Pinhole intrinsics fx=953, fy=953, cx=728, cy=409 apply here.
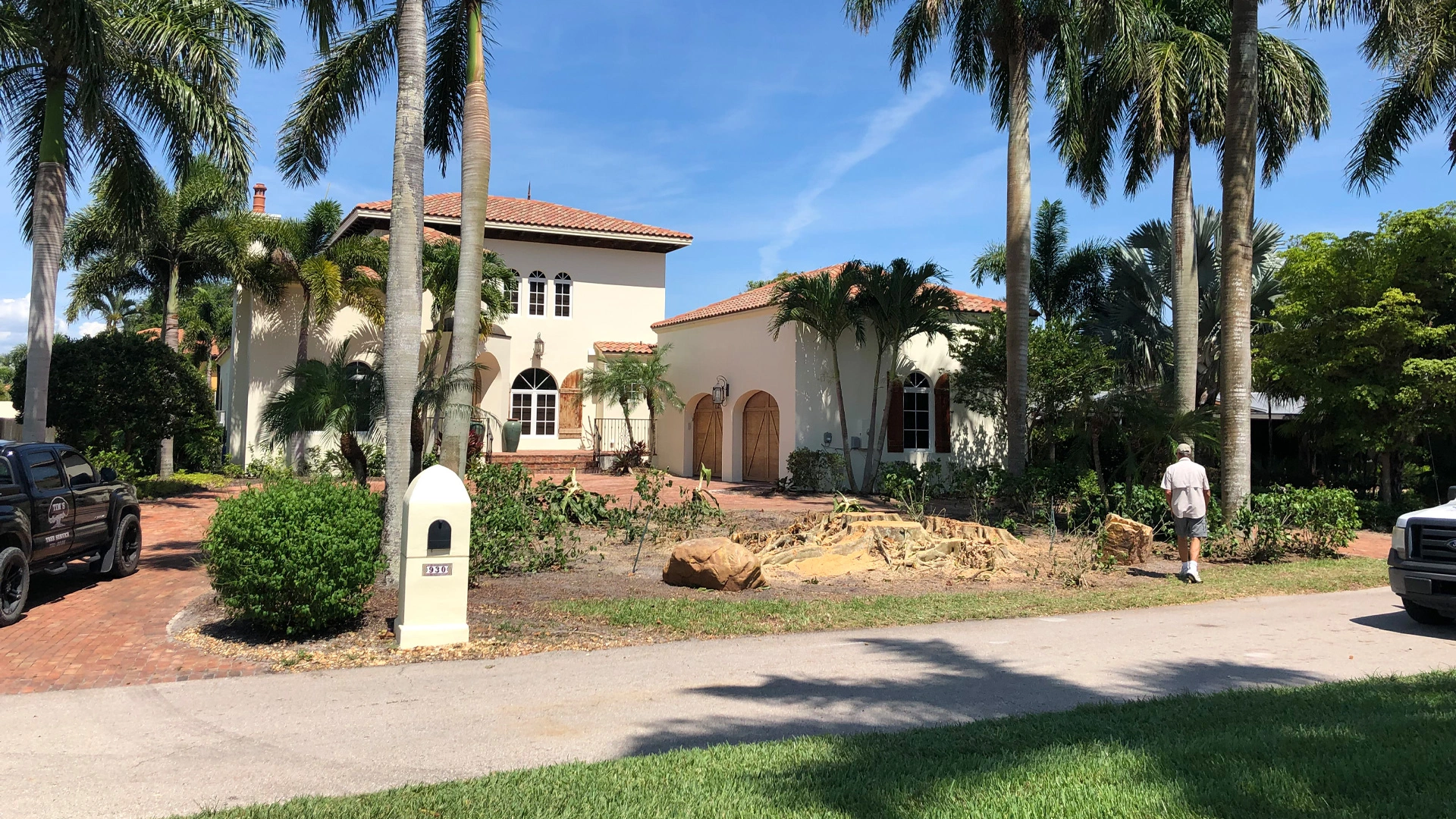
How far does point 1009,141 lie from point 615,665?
14.3 metres

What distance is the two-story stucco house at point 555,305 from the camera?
26.7 metres

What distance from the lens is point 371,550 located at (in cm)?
794

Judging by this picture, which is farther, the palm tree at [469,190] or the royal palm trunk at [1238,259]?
the royal palm trunk at [1238,259]

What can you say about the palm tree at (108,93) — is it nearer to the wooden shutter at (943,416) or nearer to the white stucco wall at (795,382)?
the white stucco wall at (795,382)

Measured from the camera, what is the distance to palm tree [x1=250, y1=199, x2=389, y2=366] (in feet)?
70.8

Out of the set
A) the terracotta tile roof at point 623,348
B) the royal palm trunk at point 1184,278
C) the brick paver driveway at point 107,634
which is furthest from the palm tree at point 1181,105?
the brick paver driveway at point 107,634

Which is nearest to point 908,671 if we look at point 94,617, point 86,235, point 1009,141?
point 94,617

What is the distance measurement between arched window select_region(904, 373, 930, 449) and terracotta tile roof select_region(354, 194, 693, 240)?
31.1ft

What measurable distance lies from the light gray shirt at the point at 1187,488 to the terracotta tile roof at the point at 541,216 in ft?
66.4

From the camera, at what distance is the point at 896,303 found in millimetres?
20656

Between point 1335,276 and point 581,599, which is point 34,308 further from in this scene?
point 1335,276

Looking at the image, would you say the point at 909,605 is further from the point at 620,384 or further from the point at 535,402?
the point at 535,402

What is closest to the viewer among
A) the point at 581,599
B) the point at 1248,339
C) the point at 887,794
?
the point at 887,794

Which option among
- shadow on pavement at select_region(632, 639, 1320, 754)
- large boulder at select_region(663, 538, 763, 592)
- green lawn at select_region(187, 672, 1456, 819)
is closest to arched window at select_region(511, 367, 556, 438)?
large boulder at select_region(663, 538, 763, 592)
